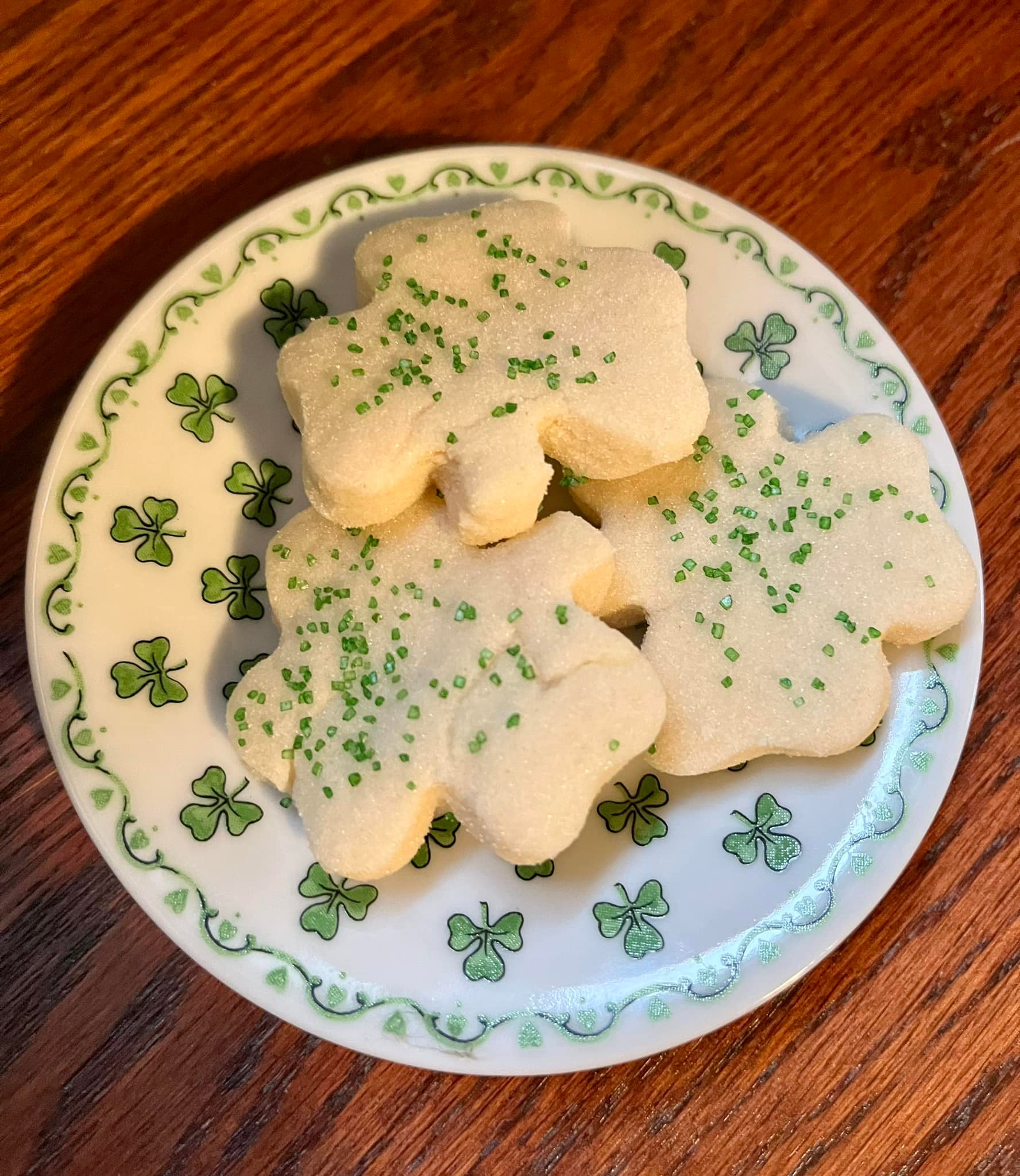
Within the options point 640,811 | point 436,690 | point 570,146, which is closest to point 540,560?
point 436,690

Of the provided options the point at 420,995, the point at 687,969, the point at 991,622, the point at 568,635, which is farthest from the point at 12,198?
the point at 991,622

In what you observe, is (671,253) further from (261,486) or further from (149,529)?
(149,529)

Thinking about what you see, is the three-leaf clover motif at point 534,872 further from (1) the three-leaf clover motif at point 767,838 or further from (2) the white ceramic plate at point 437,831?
(1) the three-leaf clover motif at point 767,838

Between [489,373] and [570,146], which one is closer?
[489,373]

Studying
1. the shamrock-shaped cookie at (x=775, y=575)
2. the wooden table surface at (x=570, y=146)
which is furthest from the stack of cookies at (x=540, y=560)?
the wooden table surface at (x=570, y=146)

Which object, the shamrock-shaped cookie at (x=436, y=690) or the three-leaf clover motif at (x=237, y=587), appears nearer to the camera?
the shamrock-shaped cookie at (x=436, y=690)

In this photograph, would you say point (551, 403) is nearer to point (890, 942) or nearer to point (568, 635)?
point (568, 635)
